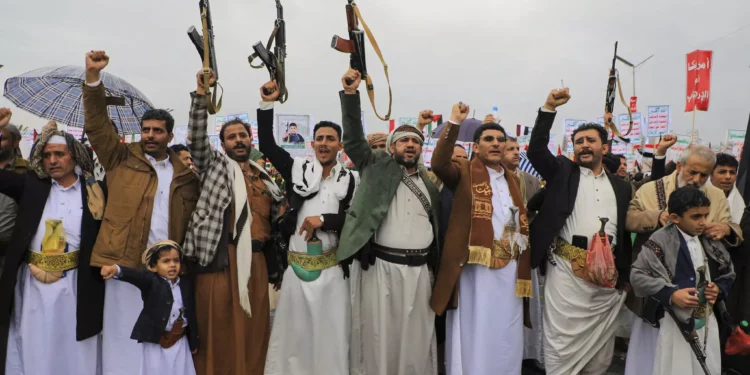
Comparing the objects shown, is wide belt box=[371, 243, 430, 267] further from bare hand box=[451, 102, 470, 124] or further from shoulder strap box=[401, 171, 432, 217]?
bare hand box=[451, 102, 470, 124]

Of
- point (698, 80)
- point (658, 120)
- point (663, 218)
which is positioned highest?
point (698, 80)

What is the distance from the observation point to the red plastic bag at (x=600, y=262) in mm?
3773

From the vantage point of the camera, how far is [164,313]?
10.6ft

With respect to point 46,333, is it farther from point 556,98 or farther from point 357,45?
point 556,98

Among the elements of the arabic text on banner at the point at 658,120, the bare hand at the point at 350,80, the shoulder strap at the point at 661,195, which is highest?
the arabic text on banner at the point at 658,120

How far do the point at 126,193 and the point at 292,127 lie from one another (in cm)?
880

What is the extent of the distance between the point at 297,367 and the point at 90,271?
5.42 feet

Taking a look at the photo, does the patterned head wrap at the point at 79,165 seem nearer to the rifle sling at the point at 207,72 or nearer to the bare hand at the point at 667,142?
the rifle sling at the point at 207,72

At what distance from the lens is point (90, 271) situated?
3512 mm

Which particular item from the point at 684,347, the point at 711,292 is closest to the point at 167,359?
the point at 684,347

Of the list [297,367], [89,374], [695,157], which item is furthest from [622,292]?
[89,374]

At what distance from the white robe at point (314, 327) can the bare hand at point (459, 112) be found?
1470 mm

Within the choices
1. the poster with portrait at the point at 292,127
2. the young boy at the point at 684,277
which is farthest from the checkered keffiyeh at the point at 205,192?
the poster with portrait at the point at 292,127

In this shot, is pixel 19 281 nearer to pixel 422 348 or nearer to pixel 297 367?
pixel 297 367
